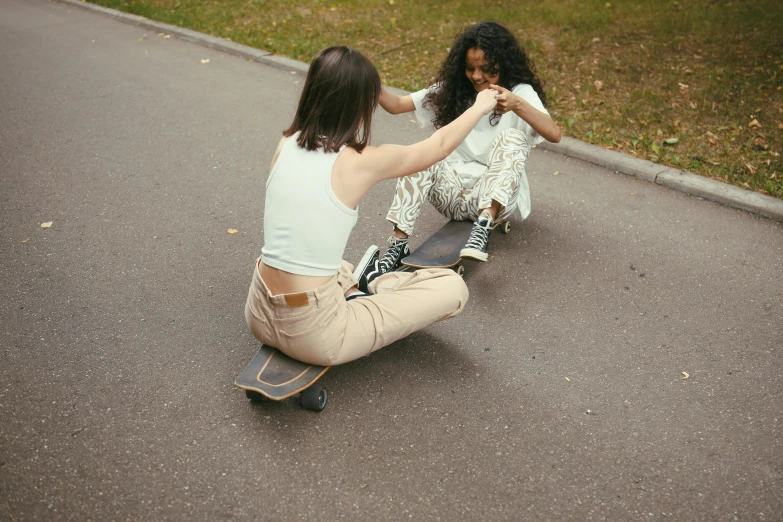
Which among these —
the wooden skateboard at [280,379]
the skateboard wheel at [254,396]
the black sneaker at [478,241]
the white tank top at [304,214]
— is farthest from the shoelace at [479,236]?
the skateboard wheel at [254,396]

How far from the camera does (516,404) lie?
3.05m

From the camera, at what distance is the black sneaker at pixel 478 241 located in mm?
3738

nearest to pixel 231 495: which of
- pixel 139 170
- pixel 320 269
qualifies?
pixel 320 269

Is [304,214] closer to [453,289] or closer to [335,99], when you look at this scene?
[335,99]

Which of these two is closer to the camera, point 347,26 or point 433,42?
point 433,42

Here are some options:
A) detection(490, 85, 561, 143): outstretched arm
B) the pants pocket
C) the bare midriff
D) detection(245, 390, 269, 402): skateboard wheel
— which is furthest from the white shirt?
detection(245, 390, 269, 402): skateboard wheel

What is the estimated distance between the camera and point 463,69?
4102 millimetres

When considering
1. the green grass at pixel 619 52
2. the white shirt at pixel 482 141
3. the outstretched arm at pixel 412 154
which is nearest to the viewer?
the outstretched arm at pixel 412 154

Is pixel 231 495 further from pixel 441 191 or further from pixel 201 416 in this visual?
pixel 441 191

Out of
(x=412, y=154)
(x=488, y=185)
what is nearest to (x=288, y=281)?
(x=412, y=154)

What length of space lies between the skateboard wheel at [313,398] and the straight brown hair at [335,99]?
1058 millimetres

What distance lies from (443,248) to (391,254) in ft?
1.06

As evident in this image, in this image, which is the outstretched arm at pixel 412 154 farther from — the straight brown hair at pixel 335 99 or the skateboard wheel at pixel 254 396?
the skateboard wheel at pixel 254 396

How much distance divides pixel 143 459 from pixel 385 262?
1.76 metres
